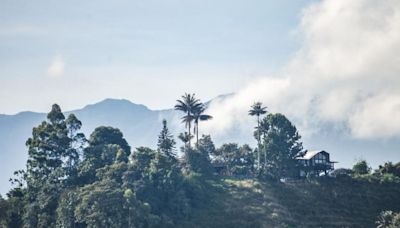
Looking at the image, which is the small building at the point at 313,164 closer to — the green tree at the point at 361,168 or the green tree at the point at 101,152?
the green tree at the point at 361,168

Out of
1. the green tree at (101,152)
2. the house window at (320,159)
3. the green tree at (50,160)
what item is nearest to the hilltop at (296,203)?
the house window at (320,159)

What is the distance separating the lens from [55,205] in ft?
323

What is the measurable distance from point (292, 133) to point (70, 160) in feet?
142

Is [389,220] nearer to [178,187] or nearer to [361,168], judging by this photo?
[361,168]

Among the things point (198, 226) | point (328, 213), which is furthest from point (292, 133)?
point (198, 226)

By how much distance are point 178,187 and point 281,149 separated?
2439 cm

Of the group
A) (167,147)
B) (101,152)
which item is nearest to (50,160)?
(101,152)

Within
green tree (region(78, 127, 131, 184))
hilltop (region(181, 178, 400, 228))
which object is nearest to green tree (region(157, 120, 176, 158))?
green tree (region(78, 127, 131, 184))

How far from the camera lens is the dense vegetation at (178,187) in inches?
3686

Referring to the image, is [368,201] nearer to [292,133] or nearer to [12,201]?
[292,133]

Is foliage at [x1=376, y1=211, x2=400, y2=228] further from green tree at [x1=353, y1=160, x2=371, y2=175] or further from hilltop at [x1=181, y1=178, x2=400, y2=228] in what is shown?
green tree at [x1=353, y1=160, x2=371, y2=175]

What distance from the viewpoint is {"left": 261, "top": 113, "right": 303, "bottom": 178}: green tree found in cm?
11488

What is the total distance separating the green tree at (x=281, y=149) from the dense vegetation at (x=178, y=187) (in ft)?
0.65

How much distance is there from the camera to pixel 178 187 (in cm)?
10144
